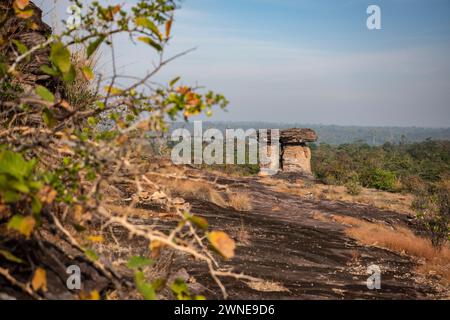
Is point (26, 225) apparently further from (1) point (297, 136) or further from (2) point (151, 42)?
(1) point (297, 136)

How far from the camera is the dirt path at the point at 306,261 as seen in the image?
5.42 metres

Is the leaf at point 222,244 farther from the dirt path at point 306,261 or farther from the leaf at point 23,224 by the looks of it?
the dirt path at point 306,261

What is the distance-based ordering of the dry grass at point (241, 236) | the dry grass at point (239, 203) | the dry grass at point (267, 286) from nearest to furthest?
the dry grass at point (267, 286), the dry grass at point (241, 236), the dry grass at point (239, 203)

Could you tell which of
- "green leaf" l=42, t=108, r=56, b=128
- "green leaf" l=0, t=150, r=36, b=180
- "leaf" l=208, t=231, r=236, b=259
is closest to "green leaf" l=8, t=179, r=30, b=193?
"green leaf" l=0, t=150, r=36, b=180

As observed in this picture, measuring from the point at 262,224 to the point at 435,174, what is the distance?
3626cm

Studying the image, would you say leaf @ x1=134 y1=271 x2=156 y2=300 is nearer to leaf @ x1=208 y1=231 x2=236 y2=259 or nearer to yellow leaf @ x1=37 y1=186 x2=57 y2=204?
leaf @ x1=208 y1=231 x2=236 y2=259

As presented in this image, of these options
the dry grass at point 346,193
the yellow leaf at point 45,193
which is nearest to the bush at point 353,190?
the dry grass at point 346,193

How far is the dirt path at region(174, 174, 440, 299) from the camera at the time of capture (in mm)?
5422

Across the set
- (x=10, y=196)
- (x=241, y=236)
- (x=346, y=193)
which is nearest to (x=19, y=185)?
(x=10, y=196)

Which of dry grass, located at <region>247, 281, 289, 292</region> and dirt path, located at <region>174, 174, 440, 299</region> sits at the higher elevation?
dry grass, located at <region>247, 281, 289, 292</region>
